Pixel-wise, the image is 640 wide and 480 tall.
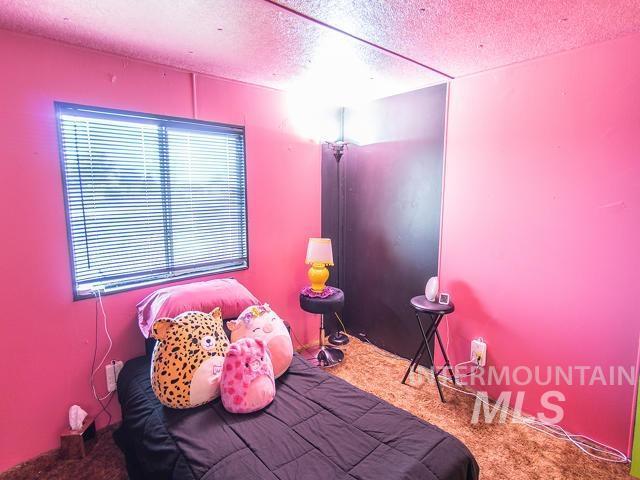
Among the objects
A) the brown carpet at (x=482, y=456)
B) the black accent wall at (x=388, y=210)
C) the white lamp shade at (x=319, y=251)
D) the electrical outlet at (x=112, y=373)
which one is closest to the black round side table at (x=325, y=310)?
the white lamp shade at (x=319, y=251)

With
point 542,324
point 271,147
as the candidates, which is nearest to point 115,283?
point 271,147

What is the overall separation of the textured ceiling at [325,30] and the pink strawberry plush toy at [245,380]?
1641mm

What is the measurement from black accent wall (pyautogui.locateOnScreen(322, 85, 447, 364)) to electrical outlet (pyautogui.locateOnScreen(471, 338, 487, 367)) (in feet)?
1.82

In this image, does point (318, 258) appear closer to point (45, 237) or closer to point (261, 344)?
point (261, 344)

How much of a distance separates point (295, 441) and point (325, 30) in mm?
A: 1990

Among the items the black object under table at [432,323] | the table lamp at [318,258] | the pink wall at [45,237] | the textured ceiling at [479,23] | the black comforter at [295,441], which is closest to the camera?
the black comforter at [295,441]

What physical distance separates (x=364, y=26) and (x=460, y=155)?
4.25 feet

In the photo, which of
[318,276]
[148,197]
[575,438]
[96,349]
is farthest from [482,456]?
[148,197]

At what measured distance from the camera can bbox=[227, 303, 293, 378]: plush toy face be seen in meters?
2.12

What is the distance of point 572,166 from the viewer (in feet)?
7.16

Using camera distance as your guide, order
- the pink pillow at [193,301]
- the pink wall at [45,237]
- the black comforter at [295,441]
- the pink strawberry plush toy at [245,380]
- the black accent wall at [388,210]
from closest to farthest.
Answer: the black comforter at [295,441], the pink strawberry plush toy at [245,380], the pink wall at [45,237], the pink pillow at [193,301], the black accent wall at [388,210]

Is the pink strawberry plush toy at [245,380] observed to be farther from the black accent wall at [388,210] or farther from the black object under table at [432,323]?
the black accent wall at [388,210]

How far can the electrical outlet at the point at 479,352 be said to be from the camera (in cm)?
269

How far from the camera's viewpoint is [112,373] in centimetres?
236
